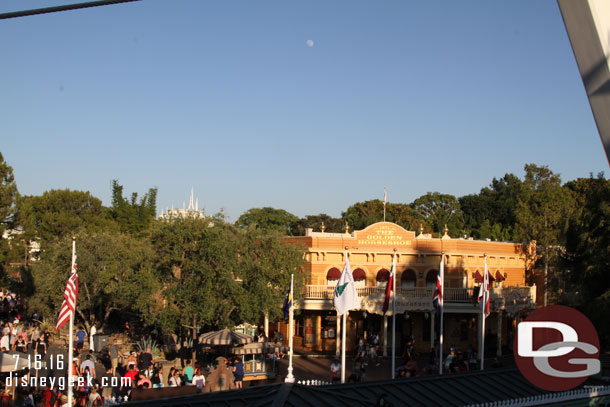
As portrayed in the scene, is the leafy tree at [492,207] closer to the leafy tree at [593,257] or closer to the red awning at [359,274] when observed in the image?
the red awning at [359,274]

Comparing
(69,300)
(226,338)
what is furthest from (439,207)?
(69,300)

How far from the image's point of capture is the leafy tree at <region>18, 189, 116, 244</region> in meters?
53.1

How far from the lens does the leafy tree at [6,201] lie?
3909 cm

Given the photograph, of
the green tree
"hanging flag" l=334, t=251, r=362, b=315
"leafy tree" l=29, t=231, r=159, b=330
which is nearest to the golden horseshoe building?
the green tree

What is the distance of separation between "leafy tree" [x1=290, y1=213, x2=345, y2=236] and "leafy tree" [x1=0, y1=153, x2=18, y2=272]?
4517cm

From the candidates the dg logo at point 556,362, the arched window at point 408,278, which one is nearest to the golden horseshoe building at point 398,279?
the arched window at point 408,278

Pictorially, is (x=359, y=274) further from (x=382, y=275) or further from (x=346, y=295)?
(x=346, y=295)

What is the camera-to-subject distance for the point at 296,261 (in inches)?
1257

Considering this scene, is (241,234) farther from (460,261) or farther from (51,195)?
(51,195)

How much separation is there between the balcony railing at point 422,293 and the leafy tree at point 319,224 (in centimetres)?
4502

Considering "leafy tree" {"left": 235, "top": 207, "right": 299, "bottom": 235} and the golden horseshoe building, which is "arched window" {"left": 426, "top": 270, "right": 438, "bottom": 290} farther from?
"leafy tree" {"left": 235, "top": 207, "right": 299, "bottom": 235}

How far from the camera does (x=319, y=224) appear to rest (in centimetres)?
8462

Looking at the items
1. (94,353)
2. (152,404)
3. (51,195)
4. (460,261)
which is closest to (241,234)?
(94,353)

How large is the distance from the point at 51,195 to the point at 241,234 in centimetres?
3162
